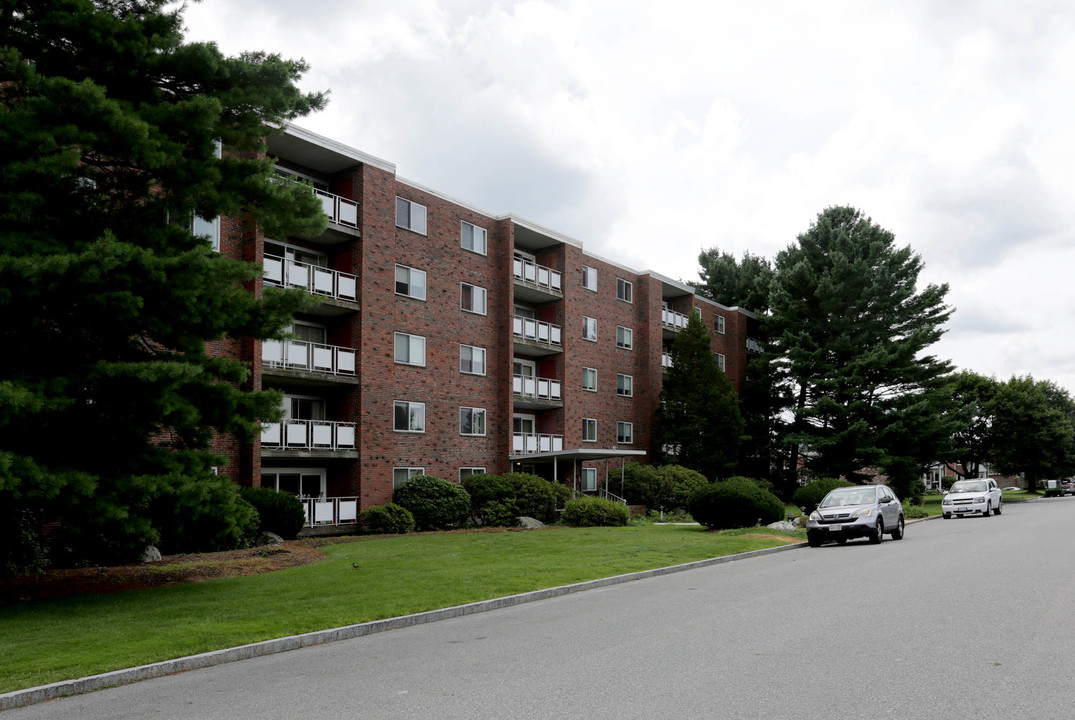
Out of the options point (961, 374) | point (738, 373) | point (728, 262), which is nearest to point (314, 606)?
point (738, 373)

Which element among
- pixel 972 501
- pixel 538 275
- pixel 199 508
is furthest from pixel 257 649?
pixel 972 501

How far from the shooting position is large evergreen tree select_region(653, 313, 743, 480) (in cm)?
4344

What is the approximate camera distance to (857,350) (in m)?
48.8

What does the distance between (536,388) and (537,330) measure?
2.62 meters

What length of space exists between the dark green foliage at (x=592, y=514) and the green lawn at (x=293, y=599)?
7.73 metres

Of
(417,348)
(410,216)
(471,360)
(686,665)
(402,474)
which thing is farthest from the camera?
(471,360)

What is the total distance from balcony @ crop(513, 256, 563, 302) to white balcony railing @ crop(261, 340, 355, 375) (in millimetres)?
10260

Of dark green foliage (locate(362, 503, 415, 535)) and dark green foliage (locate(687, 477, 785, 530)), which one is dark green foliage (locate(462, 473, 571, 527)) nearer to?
dark green foliage (locate(362, 503, 415, 535))

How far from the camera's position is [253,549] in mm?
20375

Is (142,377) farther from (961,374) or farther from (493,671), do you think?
(961,374)

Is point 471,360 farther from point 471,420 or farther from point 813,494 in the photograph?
point 813,494

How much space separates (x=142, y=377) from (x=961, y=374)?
75.1 meters

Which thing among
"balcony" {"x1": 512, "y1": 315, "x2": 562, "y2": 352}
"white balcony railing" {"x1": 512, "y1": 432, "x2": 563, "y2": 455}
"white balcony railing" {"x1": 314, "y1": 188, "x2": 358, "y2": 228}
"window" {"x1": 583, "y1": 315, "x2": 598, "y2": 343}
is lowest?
"white balcony railing" {"x1": 512, "y1": 432, "x2": 563, "y2": 455}

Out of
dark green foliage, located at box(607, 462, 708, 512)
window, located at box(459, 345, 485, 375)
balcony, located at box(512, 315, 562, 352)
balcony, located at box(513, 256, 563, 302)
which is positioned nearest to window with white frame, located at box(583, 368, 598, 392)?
balcony, located at box(512, 315, 562, 352)
